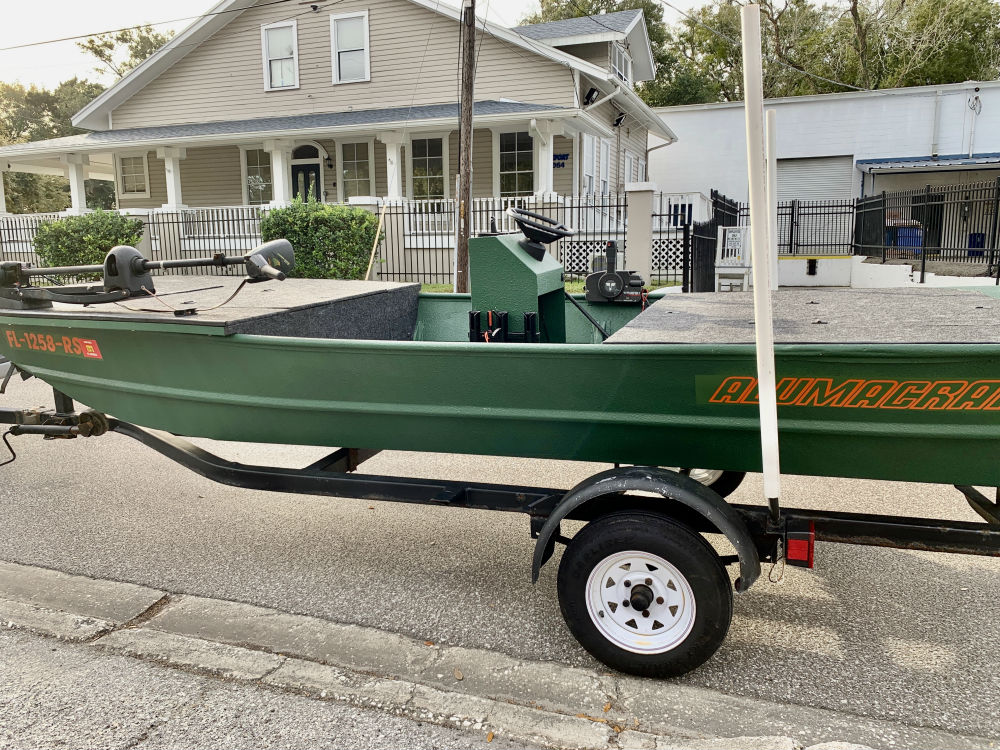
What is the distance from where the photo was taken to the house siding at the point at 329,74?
775 inches

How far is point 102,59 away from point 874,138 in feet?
159

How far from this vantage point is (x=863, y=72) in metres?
35.5

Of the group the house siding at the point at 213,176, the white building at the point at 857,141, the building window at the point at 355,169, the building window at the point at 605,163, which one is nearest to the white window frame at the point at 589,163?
the building window at the point at 605,163

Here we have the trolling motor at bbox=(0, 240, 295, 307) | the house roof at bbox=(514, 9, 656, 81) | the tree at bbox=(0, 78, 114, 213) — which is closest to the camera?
the trolling motor at bbox=(0, 240, 295, 307)

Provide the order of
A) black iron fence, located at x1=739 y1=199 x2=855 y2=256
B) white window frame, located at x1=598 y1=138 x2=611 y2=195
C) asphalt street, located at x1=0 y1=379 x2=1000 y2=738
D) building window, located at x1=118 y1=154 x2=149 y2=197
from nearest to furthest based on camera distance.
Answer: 1. asphalt street, located at x1=0 y1=379 x2=1000 y2=738
2. white window frame, located at x1=598 y1=138 x2=611 y2=195
3. black iron fence, located at x1=739 y1=199 x2=855 y2=256
4. building window, located at x1=118 y1=154 x2=149 y2=197

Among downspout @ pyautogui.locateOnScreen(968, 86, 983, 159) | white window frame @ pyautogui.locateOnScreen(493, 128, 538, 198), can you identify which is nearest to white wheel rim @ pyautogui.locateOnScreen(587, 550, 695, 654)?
white window frame @ pyautogui.locateOnScreen(493, 128, 538, 198)

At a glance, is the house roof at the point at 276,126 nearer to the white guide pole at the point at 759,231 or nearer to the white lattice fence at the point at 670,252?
the white lattice fence at the point at 670,252

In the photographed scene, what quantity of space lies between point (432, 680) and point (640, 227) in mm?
12500

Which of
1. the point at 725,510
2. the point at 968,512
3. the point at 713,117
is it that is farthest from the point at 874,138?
the point at 725,510

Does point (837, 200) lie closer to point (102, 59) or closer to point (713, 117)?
point (713, 117)

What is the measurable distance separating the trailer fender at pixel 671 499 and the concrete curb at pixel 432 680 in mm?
439

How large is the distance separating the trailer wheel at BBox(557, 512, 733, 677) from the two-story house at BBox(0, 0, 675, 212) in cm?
1607

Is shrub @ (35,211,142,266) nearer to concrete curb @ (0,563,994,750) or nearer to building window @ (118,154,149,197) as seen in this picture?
building window @ (118,154,149,197)

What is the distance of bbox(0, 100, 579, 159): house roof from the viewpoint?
1822 cm
